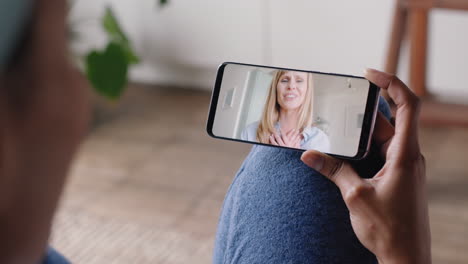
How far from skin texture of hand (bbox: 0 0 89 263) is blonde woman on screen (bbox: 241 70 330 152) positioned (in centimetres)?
40

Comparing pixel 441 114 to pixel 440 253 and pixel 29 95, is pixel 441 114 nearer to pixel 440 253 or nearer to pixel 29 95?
pixel 440 253

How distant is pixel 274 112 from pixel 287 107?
14 mm

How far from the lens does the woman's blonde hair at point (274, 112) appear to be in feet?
2.16

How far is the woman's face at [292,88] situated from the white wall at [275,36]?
4.50ft

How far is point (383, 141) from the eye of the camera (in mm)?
645

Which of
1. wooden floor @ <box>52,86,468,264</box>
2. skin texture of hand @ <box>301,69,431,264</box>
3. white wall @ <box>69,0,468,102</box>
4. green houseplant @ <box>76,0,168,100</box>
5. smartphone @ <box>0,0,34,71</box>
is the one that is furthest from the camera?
white wall @ <box>69,0,468,102</box>

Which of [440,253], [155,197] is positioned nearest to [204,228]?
[155,197]

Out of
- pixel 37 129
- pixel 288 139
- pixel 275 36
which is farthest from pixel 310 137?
pixel 275 36

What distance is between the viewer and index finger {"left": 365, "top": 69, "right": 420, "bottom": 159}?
0.56 m

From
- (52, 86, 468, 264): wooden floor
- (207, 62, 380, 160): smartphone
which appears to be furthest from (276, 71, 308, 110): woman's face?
(52, 86, 468, 264): wooden floor

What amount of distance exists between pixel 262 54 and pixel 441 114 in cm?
67

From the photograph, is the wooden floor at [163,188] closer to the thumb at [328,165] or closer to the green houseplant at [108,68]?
the green houseplant at [108,68]

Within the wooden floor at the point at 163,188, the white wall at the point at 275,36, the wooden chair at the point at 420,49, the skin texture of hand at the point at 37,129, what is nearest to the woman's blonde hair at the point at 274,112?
the skin texture of hand at the point at 37,129

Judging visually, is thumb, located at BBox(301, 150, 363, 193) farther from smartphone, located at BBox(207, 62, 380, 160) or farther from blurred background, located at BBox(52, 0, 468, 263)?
blurred background, located at BBox(52, 0, 468, 263)
